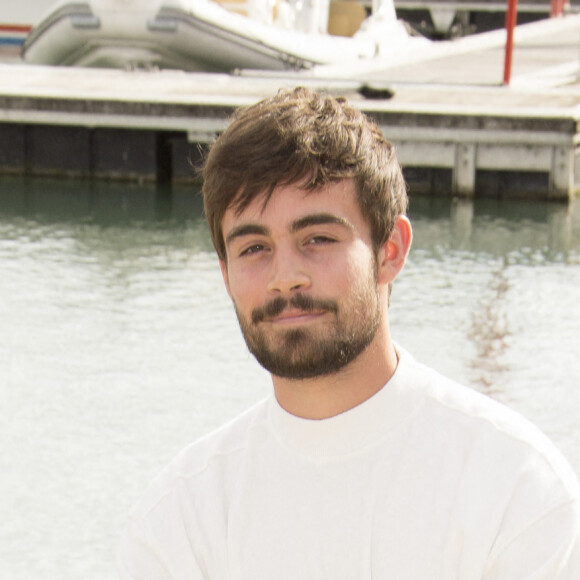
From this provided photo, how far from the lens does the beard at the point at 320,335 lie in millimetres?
1698

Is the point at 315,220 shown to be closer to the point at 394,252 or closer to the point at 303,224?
the point at 303,224

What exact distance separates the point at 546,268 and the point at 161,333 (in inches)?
119

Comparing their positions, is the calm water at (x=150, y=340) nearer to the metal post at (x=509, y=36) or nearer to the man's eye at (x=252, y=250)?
the metal post at (x=509, y=36)

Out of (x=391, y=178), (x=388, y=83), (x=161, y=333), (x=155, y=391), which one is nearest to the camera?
(x=391, y=178)

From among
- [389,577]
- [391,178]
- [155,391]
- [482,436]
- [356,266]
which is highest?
[391,178]

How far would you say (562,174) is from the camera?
1087cm

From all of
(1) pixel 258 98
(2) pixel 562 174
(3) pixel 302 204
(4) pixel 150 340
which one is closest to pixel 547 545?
(3) pixel 302 204

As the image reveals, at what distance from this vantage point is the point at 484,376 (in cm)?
622

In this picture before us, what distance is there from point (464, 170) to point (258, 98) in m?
1.83

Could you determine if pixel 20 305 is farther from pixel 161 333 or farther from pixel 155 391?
pixel 155 391

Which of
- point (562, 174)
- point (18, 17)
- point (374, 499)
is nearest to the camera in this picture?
point (374, 499)

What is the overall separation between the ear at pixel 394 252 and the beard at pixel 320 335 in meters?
0.06

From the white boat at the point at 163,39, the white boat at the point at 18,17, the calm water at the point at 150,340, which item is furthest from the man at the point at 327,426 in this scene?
the white boat at the point at 18,17


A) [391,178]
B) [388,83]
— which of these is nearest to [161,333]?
[391,178]
